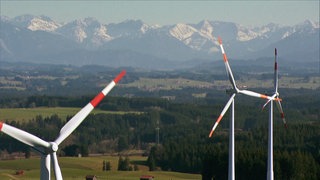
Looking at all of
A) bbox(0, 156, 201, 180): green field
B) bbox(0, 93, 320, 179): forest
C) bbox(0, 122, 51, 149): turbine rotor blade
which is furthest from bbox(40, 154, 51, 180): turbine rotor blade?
bbox(0, 156, 201, 180): green field

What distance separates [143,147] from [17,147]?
25.9m

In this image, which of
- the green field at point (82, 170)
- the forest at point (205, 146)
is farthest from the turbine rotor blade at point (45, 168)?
the green field at point (82, 170)

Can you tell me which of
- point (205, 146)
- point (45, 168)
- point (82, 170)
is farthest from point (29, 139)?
point (205, 146)

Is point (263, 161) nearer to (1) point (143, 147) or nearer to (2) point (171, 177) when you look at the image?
(2) point (171, 177)

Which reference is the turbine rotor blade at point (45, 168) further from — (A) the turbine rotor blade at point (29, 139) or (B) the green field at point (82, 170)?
(B) the green field at point (82, 170)

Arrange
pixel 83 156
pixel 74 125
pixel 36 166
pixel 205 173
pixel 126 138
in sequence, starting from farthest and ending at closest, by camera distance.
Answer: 1. pixel 126 138
2. pixel 83 156
3. pixel 36 166
4. pixel 205 173
5. pixel 74 125

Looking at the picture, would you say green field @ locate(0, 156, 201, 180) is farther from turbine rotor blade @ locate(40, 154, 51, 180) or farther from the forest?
turbine rotor blade @ locate(40, 154, 51, 180)

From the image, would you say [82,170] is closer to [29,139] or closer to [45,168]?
[29,139]

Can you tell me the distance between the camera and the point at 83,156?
484 ft

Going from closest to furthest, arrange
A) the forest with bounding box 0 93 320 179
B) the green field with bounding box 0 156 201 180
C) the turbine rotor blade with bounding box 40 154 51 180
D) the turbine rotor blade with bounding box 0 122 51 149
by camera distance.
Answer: the turbine rotor blade with bounding box 0 122 51 149
the turbine rotor blade with bounding box 40 154 51 180
the forest with bounding box 0 93 320 179
the green field with bounding box 0 156 201 180

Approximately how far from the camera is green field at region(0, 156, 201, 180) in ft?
326

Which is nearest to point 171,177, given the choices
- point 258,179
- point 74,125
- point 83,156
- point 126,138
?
point 258,179

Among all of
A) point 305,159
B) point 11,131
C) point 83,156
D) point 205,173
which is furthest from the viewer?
point 83,156

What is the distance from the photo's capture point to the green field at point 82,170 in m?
99.4
